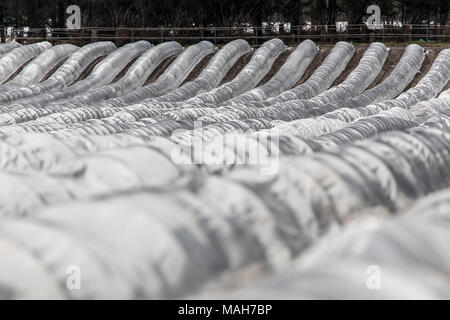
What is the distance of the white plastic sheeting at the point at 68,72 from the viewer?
1000 inches

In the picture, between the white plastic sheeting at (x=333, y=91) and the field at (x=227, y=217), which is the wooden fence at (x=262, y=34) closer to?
the white plastic sheeting at (x=333, y=91)

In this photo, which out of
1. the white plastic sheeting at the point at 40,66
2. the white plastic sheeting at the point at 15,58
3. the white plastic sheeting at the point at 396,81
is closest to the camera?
the white plastic sheeting at the point at 396,81

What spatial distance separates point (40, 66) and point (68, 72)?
1632mm

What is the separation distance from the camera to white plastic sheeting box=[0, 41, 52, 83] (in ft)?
102

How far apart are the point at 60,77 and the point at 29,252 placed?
26046 millimetres

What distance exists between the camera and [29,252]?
4.66 m

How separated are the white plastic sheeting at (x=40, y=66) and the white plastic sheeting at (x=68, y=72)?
78 cm

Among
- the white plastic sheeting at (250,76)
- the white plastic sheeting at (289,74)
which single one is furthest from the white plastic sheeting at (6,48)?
the white plastic sheeting at (289,74)

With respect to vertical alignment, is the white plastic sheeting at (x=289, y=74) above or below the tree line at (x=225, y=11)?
below

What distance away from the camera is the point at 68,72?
30406 mm

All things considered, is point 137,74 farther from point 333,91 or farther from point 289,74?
point 333,91

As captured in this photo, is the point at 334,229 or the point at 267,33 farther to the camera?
the point at 267,33
